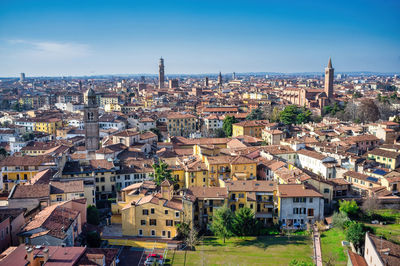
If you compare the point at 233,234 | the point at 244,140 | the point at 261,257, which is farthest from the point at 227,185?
the point at 244,140

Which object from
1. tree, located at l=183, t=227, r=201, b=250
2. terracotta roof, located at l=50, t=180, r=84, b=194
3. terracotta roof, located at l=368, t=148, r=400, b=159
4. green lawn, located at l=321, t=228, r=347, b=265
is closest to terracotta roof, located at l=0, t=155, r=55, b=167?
terracotta roof, located at l=50, t=180, r=84, b=194

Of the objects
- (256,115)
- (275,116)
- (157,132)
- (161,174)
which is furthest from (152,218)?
(275,116)

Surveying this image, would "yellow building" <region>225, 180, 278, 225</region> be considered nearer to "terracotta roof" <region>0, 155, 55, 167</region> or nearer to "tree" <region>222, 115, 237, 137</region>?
"terracotta roof" <region>0, 155, 55, 167</region>

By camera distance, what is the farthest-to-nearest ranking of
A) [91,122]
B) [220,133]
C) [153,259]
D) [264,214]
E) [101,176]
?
[220,133], [91,122], [101,176], [264,214], [153,259]

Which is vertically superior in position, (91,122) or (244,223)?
(91,122)

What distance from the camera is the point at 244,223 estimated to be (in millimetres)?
30906

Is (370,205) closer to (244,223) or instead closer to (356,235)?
(356,235)

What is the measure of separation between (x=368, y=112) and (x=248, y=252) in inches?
2355

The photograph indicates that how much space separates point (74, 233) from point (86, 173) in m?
13.5

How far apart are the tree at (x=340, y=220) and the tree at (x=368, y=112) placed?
168 ft

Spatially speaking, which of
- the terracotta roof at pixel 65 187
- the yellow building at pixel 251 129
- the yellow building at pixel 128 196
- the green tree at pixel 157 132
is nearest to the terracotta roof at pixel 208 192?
the yellow building at pixel 128 196

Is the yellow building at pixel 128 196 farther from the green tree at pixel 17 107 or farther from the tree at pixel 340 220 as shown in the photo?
the green tree at pixel 17 107

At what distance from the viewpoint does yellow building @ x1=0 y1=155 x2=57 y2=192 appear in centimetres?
3825

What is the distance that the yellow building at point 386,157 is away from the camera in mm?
44000
